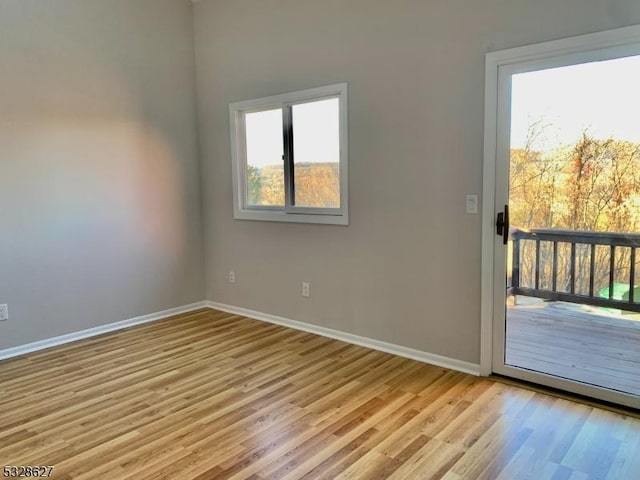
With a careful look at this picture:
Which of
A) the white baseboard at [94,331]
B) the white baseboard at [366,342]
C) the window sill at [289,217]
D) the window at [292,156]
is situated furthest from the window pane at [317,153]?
the white baseboard at [94,331]

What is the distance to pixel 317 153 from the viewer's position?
405 centimetres

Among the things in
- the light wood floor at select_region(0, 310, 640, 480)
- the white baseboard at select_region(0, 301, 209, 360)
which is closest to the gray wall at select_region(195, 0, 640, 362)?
the light wood floor at select_region(0, 310, 640, 480)

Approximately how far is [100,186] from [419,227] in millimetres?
2721

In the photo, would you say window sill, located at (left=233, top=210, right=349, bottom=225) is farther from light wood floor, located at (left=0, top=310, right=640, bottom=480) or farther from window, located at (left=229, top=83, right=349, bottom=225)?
light wood floor, located at (left=0, top=310, right=640, bottom=480)

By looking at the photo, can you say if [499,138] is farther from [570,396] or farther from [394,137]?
[570,396]

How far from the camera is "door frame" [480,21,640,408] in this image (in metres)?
2.57

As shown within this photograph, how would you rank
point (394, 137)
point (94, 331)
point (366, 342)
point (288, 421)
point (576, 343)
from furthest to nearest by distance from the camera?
1. point (94, 331)
2. point (366, 342)
3. point (394, 137)
4. point (576, 343)
5. point (288, 421)

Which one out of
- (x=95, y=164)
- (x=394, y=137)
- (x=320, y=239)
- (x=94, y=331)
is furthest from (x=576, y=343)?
(x=95, y=164)

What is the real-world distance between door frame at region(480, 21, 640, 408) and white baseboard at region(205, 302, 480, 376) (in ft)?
0.56

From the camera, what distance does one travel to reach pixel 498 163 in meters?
3.00

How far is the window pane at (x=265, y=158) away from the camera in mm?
4359

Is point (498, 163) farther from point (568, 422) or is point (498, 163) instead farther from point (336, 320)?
point (336, 320)

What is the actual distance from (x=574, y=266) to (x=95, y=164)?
371 centimetres

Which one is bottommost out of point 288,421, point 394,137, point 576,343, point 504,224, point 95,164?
point 288,421
